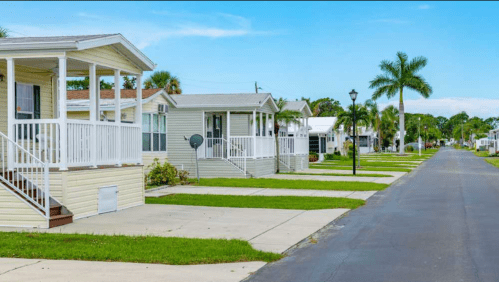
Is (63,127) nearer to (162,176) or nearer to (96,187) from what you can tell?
(96,187)

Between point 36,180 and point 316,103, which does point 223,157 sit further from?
point 316,103

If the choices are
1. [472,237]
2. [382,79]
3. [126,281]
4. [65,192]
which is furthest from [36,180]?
[382,79]

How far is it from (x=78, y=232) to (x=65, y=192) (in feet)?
6.24

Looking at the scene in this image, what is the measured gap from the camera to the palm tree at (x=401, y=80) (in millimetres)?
64875

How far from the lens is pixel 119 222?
13.5 m

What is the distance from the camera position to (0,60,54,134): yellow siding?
49.9 feet

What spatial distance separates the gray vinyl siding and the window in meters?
0.74

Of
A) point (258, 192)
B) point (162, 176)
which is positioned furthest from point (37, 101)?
point (258, 192)

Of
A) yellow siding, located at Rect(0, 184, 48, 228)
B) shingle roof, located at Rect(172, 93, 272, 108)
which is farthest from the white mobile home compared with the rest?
yellow siding, located at Rect(0, 184, 48, 228)

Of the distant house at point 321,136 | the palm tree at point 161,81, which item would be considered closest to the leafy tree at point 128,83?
the palm tree at point 161,81

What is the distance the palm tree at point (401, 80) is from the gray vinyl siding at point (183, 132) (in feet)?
132

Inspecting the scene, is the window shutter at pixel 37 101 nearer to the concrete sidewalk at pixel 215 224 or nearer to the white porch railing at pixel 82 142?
the white porch railing at pixel 82 142

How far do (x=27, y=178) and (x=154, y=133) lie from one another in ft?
47.9

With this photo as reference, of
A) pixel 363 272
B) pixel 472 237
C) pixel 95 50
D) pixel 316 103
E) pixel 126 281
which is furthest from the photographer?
pixel 316 103
